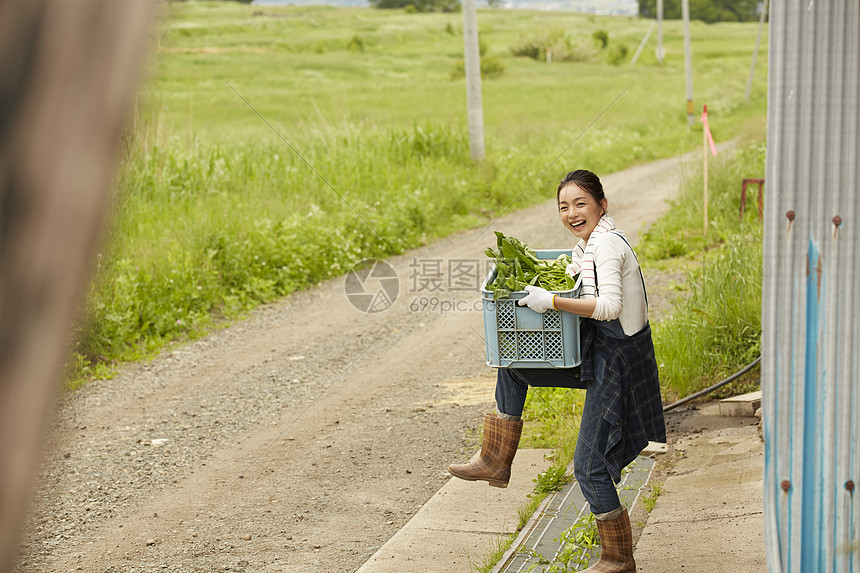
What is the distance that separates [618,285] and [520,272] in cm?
43

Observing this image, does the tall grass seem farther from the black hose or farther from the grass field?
the grass field

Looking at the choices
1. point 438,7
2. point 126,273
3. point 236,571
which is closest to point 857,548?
point 236,571

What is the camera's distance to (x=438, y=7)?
9538 centimetres

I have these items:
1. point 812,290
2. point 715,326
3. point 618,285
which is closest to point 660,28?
point 715,326

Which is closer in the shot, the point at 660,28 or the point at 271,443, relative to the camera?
the point at 271,443

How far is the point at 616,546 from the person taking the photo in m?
3.29

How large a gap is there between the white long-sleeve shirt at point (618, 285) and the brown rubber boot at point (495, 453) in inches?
29.2

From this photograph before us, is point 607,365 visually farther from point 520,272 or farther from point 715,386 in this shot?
point 715,386

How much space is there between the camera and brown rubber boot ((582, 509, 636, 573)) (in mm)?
3285

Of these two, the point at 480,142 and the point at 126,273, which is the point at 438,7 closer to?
the point at 480,142

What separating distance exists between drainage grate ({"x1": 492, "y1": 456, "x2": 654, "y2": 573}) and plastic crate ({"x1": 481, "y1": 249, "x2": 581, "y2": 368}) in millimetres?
897

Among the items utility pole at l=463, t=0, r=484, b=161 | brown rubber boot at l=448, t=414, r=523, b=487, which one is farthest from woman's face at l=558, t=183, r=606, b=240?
utility pole at l=463, t=0, r=484, b=161

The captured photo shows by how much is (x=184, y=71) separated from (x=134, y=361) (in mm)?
37935

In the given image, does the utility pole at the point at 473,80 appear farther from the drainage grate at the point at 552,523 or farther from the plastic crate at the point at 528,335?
the plastic crate at the point at 528,335
